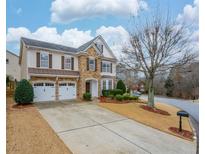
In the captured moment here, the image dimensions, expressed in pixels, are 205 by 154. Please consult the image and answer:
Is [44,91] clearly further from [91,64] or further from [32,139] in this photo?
[32,139]

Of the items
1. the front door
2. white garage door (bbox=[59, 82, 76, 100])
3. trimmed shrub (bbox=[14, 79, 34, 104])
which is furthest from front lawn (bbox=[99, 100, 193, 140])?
trimmed shrub (bbox=[14, 79, 34, 104])

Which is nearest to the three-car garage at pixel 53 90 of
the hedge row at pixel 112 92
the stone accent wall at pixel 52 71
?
the stone accent wall at pixel 52 71

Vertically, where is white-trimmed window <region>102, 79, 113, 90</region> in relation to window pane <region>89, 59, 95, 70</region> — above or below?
below

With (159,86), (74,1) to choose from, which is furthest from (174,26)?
(159,86)

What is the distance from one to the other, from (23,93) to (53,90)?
3259 millimetres

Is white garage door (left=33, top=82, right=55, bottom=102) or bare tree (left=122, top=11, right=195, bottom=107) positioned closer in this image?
bare tree (left=122, top=11, right=195, bottom=107)

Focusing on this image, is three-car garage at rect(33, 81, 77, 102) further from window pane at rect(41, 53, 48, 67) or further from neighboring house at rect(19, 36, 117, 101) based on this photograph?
window pane at rect(41, 53, 48, 67)

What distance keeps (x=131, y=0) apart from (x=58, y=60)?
8934mm

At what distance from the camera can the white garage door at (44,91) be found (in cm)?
1365

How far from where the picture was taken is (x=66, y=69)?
15.7m

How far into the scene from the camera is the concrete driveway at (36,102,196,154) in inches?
206

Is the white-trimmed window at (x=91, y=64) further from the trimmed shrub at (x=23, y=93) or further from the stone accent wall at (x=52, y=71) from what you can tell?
the trimmed shrub at (x=23, y=93)

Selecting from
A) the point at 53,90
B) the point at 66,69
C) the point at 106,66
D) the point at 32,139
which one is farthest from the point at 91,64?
the point at 32,139
